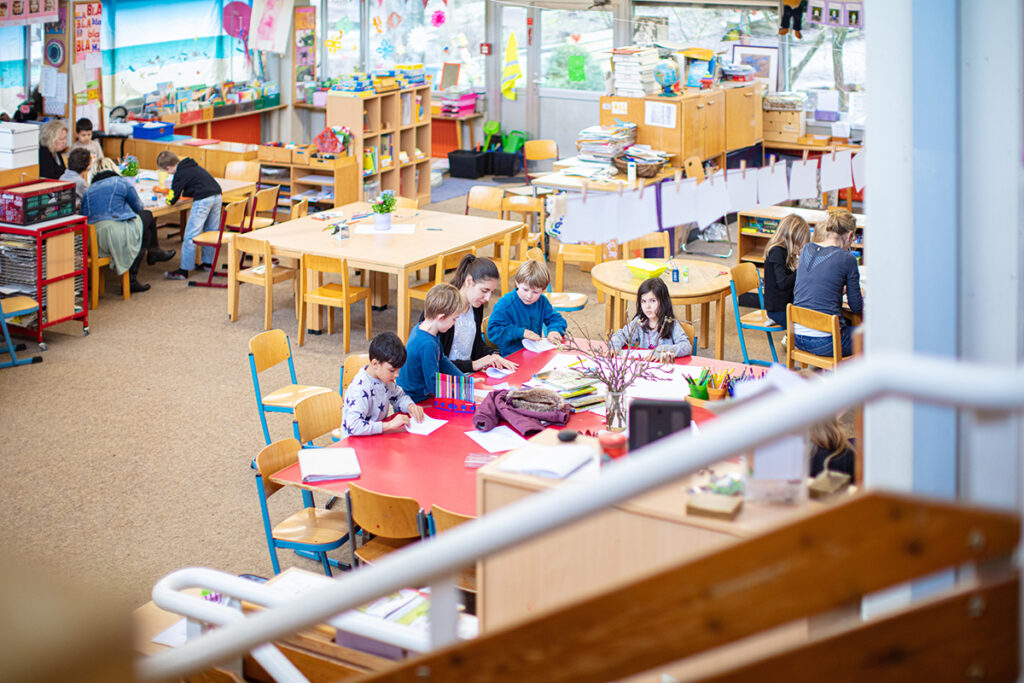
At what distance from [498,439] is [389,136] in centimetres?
771

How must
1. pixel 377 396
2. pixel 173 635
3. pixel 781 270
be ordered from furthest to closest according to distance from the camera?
pixel 781 270, pixel 377 396, pixel 173 635

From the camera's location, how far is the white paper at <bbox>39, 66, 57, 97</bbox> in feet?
35.0

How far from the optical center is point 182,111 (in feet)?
40.9

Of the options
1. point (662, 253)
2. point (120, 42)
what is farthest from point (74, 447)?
point (120, 42)

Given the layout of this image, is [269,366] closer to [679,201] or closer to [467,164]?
[679,201]

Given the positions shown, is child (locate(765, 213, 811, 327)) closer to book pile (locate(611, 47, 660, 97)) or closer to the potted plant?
the potted plant

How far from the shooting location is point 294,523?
15.1ft

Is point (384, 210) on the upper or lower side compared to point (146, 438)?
upper

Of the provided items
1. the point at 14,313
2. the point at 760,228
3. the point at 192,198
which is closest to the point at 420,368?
the point at 14,313

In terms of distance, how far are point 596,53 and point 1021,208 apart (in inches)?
468

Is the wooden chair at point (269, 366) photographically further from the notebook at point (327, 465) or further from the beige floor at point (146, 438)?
the notebook at point (327, 465)

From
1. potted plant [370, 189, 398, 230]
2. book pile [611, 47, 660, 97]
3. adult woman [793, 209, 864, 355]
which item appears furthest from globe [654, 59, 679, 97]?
adult woman [793, 209, 864, 355]

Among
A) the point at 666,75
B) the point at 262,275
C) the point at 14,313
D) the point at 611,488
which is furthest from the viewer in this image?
the point at 666,75

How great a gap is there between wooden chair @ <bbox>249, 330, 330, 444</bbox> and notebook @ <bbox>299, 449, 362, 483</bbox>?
3.83 ft
